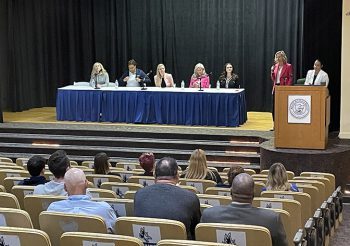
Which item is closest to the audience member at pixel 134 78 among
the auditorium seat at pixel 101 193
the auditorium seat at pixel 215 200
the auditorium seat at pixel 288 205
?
the auditorium seat at pixel 101 193

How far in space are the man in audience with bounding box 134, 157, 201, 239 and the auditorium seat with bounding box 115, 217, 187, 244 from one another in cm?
31

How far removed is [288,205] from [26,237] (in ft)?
6.94

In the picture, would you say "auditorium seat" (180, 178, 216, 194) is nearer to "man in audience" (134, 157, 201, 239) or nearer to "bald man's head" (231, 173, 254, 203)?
"man in audience" (134, 157, 201, 239)

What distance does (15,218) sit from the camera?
3.61 metres

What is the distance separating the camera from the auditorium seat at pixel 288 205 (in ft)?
14.5

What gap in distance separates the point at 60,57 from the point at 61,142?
196 inches

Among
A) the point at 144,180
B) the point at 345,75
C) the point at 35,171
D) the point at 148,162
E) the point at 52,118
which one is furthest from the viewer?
the point at 52,118

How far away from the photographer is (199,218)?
3852 mm

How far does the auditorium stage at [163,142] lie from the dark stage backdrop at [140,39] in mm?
2909

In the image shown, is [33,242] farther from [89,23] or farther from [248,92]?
Result: [89,23]

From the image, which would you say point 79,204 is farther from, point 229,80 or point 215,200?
point 229,80

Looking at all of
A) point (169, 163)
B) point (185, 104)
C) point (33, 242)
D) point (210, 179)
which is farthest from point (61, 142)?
point (33, 242)

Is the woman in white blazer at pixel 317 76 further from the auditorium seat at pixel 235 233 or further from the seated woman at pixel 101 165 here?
the auditorium seat at pixel 235 233

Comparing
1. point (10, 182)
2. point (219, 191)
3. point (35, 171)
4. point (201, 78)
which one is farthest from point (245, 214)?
point (201, 78)
